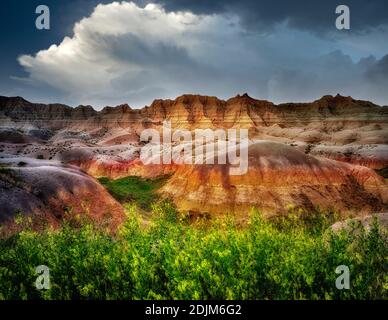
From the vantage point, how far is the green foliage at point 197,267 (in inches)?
335

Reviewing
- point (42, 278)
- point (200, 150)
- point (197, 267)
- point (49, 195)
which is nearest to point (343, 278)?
point (197, 267)

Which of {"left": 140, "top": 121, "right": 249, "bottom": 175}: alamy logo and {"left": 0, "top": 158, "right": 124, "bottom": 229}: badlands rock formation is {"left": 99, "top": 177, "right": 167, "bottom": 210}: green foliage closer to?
{"left": 140, "top": 121, "right": 249, "bottom": 175}: alamy logo

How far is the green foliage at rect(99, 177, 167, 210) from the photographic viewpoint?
48.0m

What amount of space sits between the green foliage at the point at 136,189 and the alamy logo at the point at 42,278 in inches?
1359

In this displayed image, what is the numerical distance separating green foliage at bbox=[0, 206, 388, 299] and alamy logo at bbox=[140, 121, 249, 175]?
34670 millimetres

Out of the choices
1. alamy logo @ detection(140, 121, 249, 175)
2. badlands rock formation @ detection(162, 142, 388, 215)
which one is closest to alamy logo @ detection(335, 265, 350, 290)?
badlands rock formation @ detection(162, 142, 388, 215)

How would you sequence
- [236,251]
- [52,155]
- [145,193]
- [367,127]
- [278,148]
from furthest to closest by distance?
[367,127] < [52,155] < [145,193] < [278,148] < [236,251]

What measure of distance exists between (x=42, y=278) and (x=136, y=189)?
160ft

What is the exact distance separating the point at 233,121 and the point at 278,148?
336 feet

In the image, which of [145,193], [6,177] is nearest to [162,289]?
[6,177]

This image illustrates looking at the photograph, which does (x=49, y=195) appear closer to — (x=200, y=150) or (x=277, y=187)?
(x=277, y=187)

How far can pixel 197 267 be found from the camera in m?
8.43

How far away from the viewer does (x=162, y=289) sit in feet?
31.9
